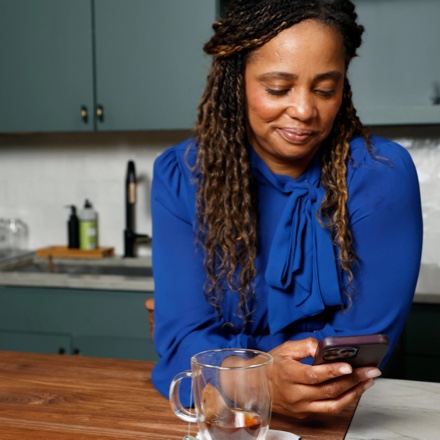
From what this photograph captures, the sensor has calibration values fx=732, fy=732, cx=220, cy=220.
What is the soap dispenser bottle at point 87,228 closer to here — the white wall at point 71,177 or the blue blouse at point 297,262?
the white wall at point 71,177

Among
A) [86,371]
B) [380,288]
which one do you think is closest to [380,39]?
[380,288]

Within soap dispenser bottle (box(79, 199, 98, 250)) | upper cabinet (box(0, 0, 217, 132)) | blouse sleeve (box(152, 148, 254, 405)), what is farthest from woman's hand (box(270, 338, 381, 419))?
soap dispenser bottle (box(79, 199, 98, 250))

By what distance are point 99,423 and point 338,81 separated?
2.41 ft

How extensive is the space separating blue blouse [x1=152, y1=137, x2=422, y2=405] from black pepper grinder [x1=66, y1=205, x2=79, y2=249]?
5.85 feet

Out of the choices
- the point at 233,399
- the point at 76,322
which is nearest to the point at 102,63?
the point at 76,322

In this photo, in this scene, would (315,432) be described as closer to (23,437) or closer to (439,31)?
(23,437)

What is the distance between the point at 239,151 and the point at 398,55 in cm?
164

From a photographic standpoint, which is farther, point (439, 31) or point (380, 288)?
point (439, 31)

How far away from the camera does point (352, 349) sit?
1.00 metres

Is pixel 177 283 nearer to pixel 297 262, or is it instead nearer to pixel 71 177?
pixel 297 262

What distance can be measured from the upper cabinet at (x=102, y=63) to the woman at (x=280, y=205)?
1261mm

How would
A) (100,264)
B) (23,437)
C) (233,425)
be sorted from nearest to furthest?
(233,425) → (23,437) → (100,264)

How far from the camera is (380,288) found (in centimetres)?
133

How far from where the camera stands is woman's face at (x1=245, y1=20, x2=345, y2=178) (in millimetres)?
1316
